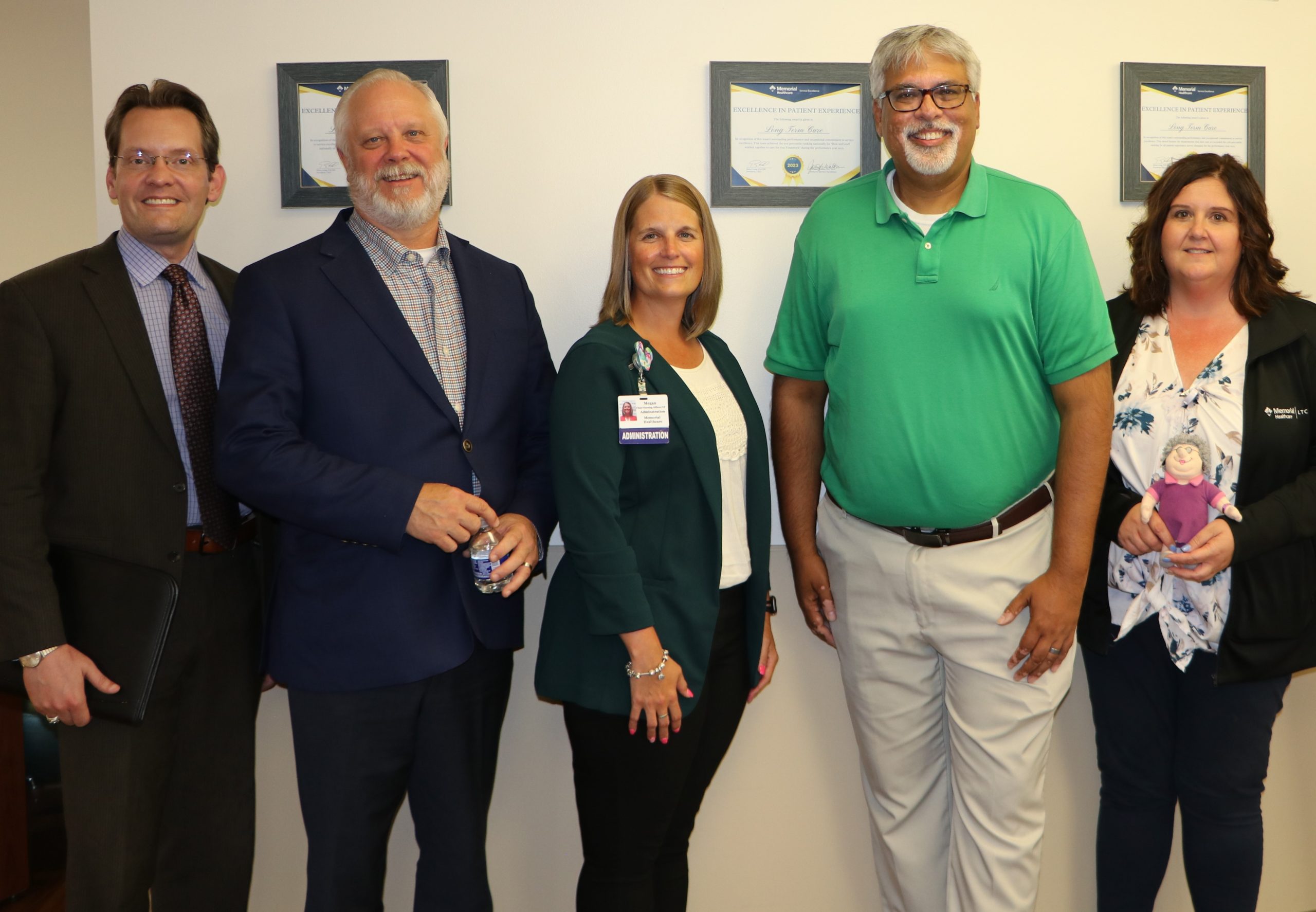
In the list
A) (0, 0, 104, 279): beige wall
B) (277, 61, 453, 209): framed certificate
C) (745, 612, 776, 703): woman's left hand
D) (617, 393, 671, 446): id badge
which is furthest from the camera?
(0, 0, 104, 279): beige wall

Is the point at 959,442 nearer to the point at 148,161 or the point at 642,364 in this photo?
the point at 642,364

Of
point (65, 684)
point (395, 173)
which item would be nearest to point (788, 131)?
point (395, 173)

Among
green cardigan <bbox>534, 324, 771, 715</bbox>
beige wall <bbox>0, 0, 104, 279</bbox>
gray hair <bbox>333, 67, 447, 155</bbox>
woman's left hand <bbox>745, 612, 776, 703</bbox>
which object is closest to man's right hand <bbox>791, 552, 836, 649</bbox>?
woman's left hand <bbox>745, 612, 776, 703</bbox>

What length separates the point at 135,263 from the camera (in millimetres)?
1892

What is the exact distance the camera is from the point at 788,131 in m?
2.40

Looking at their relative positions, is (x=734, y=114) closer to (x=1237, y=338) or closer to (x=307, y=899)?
(x=1237, y=338)

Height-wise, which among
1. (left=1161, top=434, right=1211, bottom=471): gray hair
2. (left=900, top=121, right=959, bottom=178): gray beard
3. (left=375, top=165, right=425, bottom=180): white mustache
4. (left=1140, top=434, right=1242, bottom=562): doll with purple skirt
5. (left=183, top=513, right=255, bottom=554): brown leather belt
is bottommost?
(left=183, top=513, right=255, bottom=554): brown leather belt

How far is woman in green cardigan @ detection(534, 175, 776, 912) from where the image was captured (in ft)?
5.65

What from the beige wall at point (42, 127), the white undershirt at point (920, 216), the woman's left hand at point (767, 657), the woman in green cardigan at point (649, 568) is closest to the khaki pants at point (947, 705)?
the woman's left hand at point (767, 657)

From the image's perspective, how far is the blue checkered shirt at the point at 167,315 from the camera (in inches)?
72.9

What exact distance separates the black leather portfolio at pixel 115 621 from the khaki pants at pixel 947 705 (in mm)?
1441

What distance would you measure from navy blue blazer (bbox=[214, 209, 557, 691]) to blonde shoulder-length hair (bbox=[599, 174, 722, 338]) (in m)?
0.31

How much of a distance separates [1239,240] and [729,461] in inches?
52.1

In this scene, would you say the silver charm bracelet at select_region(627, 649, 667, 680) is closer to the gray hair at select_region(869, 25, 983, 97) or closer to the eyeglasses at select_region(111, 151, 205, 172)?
the gray hair at select_region(869, 25, 983, 97)
